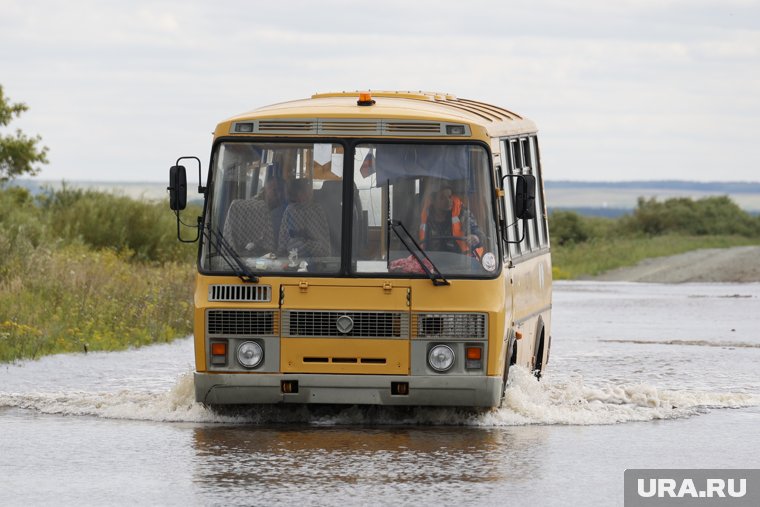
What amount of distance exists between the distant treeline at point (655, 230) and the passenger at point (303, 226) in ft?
144

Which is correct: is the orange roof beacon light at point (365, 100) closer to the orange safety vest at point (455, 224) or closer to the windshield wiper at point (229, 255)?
the orange safety vest at point (455, 224)

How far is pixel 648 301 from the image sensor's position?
35.3 meters

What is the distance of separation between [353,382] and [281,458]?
166cm

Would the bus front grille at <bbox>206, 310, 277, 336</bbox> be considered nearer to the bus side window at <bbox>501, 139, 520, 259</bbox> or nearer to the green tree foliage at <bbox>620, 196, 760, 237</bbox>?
the bus side window at <bbox>501, 139, 520, 259</bbox>

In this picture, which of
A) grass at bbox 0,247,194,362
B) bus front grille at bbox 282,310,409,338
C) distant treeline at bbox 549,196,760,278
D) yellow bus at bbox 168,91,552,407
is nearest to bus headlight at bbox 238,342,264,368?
yellow bus at bbox 168,91,552,407

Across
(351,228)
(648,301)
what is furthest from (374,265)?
(648,301)

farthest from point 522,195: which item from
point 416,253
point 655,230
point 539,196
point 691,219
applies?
point 691,219

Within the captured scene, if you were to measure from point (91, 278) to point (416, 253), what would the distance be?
48.4ft

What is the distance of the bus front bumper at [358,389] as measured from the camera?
13852mm

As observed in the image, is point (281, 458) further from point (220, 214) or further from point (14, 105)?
point (14, 105)

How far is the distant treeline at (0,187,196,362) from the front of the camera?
2272 centimetres

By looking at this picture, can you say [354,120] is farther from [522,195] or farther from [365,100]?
[522,195]

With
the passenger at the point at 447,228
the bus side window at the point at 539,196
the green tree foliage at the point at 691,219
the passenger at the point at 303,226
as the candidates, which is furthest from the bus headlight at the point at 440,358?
the green tree foliage at the point at 691,219

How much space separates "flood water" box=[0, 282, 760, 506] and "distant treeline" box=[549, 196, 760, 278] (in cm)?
3974
